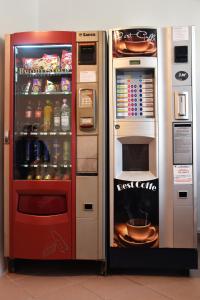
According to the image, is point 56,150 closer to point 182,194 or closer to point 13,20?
point 182,194

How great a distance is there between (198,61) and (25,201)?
93.6 inches

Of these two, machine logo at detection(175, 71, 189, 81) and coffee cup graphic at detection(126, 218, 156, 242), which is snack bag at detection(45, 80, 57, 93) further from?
coffee cup graphic at detection(126, 218, 156, 242)

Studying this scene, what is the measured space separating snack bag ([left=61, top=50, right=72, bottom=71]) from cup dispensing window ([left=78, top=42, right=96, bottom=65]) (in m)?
0.09

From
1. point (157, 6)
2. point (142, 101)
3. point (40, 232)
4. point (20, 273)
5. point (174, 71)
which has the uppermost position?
point (157, 6)

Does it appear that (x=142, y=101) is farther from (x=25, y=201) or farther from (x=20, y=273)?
(x=20, y=273)

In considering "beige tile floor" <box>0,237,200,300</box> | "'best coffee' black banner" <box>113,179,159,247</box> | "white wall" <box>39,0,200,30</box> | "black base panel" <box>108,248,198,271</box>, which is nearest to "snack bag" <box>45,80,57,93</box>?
"'best coffee' black banner" <box>113,179,159,247</box>

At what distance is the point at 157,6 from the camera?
3111mm

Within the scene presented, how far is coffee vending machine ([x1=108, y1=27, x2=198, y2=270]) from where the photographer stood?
7.39 ft

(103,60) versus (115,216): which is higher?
(103,60)

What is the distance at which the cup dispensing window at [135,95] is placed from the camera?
2.33 metres

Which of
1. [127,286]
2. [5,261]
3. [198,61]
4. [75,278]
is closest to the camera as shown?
[127,286]

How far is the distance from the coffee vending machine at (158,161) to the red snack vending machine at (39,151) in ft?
1.22

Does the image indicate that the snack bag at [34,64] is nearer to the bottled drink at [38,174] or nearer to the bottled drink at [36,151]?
the bottled drink at [36,151]

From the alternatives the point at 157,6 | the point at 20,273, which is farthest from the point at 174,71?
the point at 20,273
